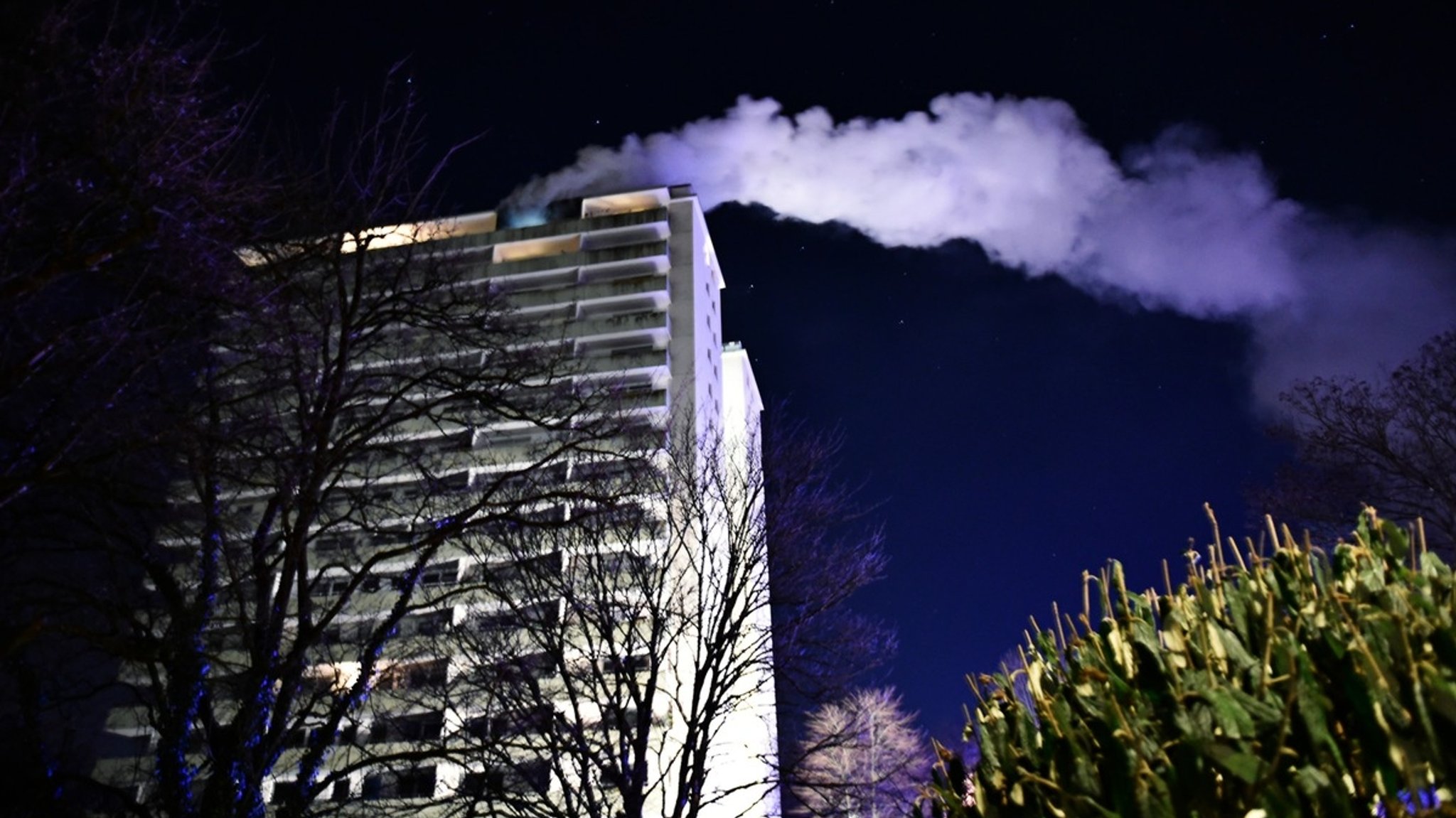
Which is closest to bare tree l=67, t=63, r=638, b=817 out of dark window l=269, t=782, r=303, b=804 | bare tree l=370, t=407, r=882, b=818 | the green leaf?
dark window l=269, t=782, r=303, b=804

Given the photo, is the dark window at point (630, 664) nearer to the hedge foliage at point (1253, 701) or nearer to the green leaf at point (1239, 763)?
the hedge foliage at point (1253, 701)

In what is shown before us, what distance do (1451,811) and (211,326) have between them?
9.03 meters

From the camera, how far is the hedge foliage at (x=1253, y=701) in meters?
1.42

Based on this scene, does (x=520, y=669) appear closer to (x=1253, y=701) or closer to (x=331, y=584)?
(x=1253, y=701)

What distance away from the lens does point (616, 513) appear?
1241 cm

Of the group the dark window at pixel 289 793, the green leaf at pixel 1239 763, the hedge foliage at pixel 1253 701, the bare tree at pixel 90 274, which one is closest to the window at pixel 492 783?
the dark window at pixel 289 793

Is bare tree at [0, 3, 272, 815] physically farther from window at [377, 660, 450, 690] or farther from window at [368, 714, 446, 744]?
window at [377, 660, 450, 690]

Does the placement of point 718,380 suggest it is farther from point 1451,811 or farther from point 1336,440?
point 1451,811

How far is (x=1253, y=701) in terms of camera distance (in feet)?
4.98

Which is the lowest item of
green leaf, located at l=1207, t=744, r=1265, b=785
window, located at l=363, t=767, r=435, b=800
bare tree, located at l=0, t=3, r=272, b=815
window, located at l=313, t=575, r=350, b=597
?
green leaf, located at l=1207, t=744, r=1265, b=785

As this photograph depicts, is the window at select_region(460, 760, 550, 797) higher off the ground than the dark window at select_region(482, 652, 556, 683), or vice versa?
the dark window at select_region(482, 652, 556, 683)

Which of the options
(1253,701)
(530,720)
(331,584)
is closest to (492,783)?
(530,720)

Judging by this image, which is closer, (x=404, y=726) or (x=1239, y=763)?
(x=1239, y=763)

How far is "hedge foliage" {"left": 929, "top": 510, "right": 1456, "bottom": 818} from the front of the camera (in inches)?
56.1
